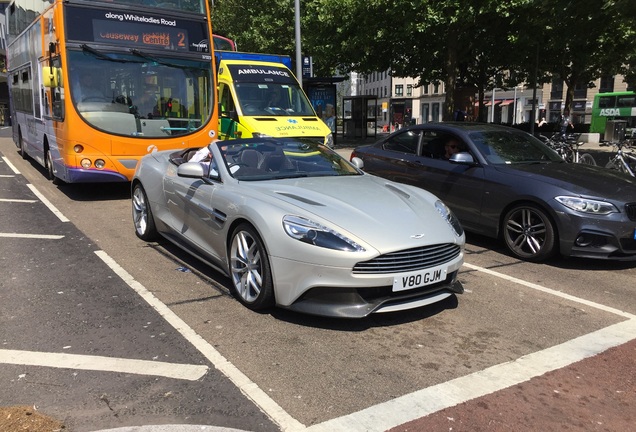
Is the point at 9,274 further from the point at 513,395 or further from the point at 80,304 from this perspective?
the point at 513,395

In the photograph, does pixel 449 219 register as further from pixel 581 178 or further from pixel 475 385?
pixel 581 178

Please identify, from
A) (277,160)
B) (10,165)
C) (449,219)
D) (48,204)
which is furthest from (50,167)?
(449,219)

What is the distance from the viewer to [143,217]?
6684 mm

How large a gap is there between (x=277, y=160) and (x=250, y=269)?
4.54 ft

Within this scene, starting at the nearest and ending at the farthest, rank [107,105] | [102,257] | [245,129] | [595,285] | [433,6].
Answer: [595,285] < [102,257] < [107,105] < [245,129] < [433,6]

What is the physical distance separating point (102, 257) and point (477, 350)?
4.17m

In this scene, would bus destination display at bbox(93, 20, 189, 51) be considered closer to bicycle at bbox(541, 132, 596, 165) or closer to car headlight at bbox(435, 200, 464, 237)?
car headlight at bbox(435, 200, 464, 237)

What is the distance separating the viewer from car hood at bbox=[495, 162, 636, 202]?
5738 millimetres

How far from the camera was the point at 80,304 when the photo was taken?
4527 mm

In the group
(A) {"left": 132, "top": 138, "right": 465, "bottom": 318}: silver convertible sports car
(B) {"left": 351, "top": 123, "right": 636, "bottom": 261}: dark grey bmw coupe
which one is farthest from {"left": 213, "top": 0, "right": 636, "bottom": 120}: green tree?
(A) {"left": 132, "top": 138, "right": 465, "bottom": 318}: silver convertible sports car

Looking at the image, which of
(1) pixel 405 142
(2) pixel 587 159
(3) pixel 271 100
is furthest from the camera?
(2) pixel 587 159

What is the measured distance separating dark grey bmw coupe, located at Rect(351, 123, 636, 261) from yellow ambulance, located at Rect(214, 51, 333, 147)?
3.61 m

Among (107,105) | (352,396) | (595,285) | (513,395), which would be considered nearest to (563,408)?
(513,395)

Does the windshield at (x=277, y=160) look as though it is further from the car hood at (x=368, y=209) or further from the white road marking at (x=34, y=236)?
the white road marking at (x=34, y=236)
